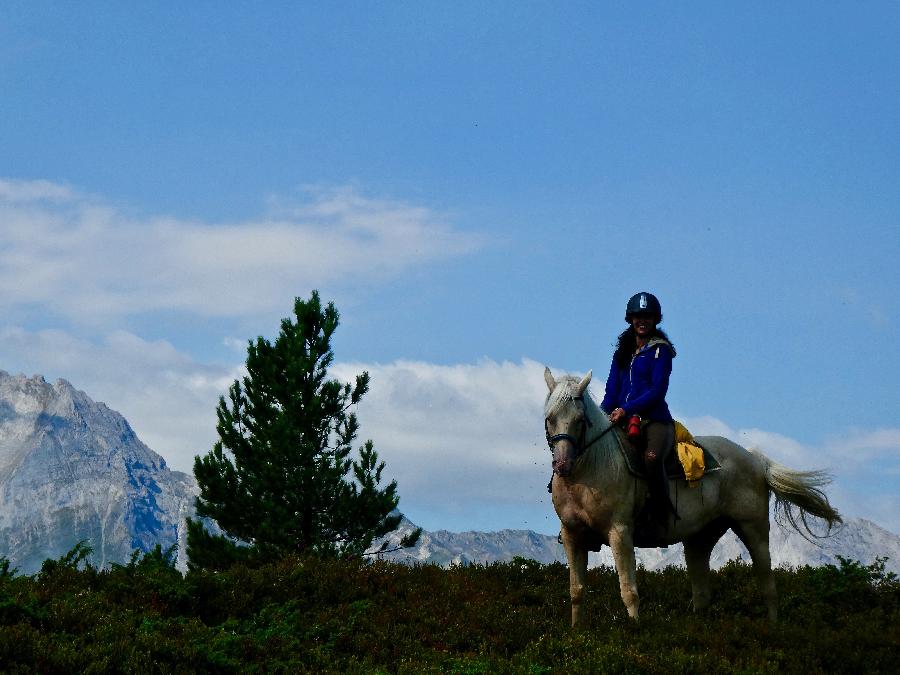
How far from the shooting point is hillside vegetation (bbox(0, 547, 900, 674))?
10180 mm

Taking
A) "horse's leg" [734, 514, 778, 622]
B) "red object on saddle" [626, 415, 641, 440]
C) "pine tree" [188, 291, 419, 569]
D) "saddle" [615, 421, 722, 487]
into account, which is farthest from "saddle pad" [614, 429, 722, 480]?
"pine tree" [188, 291, 419, 569]

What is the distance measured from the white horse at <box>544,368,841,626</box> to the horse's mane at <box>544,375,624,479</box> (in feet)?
0.04

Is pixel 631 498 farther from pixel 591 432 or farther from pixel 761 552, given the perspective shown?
pixel 761 552

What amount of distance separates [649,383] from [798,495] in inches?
122

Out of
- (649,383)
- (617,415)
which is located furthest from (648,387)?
(617,415)

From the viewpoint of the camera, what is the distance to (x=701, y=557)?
43.9ft

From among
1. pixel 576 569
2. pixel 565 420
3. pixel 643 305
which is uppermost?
pixel 643 305

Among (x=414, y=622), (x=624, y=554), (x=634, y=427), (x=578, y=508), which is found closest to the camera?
(x=624, y=554)

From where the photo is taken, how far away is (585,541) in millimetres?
11930

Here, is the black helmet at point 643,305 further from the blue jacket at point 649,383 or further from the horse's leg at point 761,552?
the horse's leg at point 761,552

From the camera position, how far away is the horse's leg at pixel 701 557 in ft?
43.6

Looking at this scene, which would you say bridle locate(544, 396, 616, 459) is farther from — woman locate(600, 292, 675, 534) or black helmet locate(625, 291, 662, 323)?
black helmet locate(625, 291, 662, 323)

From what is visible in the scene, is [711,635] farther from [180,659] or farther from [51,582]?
[51,582]

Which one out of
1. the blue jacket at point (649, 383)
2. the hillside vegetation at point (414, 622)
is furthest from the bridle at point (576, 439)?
the hillside vegetation at point (414, 622)
